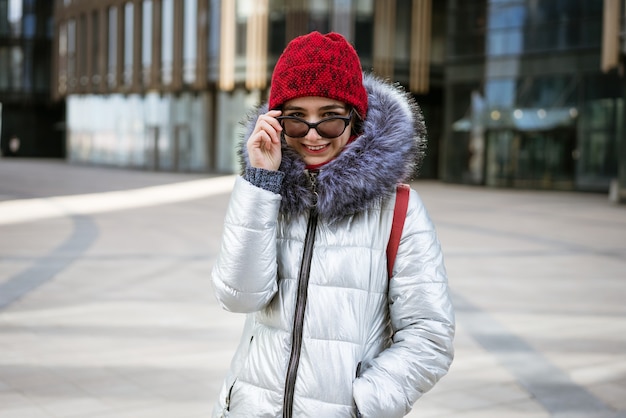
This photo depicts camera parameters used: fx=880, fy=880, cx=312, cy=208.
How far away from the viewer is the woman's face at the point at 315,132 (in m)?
2.44

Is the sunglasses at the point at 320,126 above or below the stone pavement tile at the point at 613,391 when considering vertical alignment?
above

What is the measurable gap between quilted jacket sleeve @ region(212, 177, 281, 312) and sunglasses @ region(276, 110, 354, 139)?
0.70 ft

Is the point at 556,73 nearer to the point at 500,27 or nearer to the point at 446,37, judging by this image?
the point at 500,27

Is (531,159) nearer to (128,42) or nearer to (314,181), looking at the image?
(128,42)

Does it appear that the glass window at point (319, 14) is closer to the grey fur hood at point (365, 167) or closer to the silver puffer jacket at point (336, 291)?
the grey fur hood at point (365, 167)

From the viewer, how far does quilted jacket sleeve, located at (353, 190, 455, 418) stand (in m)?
2.24

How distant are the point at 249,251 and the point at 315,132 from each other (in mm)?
394

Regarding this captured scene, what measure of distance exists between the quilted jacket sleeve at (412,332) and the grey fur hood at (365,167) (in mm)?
134

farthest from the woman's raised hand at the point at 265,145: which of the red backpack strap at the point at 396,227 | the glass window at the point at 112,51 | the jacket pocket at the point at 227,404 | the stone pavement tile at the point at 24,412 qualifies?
the glass window at the point at 112,51

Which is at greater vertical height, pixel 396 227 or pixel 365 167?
pixel 365 167

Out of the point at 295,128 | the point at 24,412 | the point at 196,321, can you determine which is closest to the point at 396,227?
the point at 295,128

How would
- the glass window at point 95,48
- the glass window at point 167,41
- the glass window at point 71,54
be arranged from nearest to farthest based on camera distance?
the glass window at point 167,41, the glass window at point 95,48, the glass window at point 71,54

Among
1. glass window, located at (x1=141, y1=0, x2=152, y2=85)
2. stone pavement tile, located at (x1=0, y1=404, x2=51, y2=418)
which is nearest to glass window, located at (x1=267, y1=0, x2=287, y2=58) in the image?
glass window, located at (x1=141, y1=0, x2=152, y2=85)

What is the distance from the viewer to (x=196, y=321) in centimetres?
769
